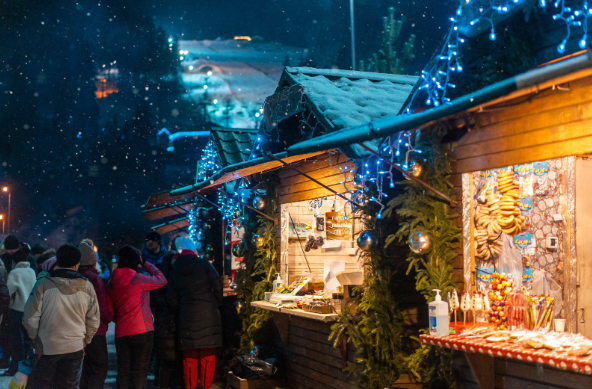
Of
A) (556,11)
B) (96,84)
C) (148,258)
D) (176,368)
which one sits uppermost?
(96,84)

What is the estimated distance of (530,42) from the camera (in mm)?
4254

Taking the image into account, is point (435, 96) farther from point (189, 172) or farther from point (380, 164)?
point (189, 172)

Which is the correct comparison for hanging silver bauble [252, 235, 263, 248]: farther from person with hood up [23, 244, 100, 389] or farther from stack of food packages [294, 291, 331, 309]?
person with hood up [23, 244, 100, 389]

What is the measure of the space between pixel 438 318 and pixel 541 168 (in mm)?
2979

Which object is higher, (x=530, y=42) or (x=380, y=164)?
(x=530, y=42)

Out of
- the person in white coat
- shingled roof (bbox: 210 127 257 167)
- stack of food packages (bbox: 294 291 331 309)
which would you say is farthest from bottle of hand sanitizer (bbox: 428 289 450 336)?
the person in white coat

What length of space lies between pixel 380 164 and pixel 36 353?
427cm

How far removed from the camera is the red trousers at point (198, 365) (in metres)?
7.85

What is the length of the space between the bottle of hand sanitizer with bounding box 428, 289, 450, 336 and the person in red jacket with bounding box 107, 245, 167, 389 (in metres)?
3.94

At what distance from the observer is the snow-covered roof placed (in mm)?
6730

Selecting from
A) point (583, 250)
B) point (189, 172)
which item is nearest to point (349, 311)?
point (583, 250)

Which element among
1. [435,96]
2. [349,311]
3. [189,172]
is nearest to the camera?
[435,96]

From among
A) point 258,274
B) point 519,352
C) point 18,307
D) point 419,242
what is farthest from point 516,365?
point 18,307

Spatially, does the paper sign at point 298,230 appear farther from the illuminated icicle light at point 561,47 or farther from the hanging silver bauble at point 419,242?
the illuminated icicle light at point 561,47
